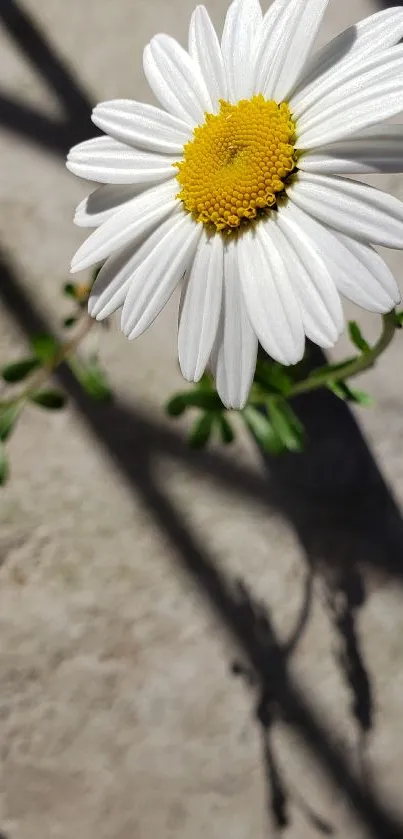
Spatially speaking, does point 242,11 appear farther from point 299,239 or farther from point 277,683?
point 277,683

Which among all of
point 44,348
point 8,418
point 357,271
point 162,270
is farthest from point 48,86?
point 357,271

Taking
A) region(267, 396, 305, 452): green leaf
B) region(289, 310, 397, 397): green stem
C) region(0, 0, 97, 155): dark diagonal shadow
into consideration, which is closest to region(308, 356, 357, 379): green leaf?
region(289, 310, 397, 397): green stem

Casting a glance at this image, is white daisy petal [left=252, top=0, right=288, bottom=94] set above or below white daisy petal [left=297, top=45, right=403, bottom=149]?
above

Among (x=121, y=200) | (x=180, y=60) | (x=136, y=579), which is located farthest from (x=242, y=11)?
(x=136, y=579)

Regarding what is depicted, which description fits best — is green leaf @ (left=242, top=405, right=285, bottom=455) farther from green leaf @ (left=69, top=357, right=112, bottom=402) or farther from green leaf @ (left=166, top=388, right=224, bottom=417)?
green leaf @ (left=69, top=357, right=112, bottom=402)

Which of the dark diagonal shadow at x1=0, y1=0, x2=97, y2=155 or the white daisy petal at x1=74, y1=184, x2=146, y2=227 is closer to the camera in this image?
the white daisy petal at x1=74, y1=184, x2=146, y2=227

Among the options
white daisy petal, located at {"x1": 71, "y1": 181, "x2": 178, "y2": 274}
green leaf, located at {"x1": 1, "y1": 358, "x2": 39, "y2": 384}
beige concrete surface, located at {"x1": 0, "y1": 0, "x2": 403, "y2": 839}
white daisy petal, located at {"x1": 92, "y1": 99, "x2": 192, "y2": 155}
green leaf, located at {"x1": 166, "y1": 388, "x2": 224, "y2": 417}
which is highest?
white daisy petal, located at {"x1": 92, "y1": 99, "x2": 192, "y2": 155}

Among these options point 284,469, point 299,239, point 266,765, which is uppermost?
point 299,239

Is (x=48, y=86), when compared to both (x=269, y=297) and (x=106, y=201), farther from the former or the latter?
(x=269, y=297)
